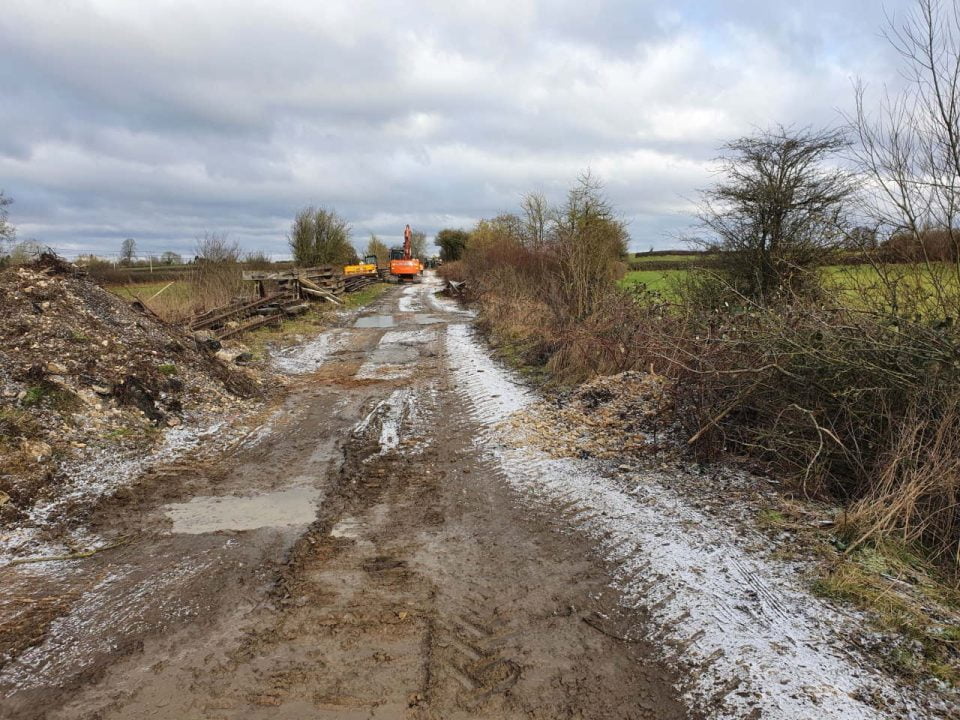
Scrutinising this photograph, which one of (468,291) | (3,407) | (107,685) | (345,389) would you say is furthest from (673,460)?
(468,291)

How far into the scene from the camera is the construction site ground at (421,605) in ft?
8.96

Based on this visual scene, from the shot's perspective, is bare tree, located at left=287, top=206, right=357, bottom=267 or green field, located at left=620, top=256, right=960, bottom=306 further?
bare tree, located at left=287, top=206, right=357, bottom=267

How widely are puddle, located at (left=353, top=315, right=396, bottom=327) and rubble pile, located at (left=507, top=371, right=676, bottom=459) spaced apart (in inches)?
404

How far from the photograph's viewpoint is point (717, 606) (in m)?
3.42

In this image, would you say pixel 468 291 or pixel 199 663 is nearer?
pixel 199 663

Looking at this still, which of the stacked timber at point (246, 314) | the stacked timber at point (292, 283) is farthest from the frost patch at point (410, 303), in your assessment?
the stacked timber at point (246, 314)

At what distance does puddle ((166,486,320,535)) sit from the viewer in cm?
456

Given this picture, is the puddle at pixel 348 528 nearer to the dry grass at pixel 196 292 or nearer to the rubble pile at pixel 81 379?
the rubble pile at pixel 81 379

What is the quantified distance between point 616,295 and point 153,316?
8724 millimetres

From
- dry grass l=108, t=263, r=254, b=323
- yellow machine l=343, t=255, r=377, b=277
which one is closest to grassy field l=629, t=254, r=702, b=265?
dry grass l=108, t=263, r=254, b=323

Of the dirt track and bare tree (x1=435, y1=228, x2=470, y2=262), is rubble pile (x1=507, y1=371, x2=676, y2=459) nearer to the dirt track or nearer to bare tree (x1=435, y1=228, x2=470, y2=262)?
the dirt track

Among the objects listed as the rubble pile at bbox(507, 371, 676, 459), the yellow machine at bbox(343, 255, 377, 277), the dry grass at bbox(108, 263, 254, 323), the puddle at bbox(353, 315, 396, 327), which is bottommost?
the rubble pile at bbox(507, 371, 676, 459)

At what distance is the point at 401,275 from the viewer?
41.6 meters

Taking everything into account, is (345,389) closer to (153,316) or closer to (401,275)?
(153,316)
